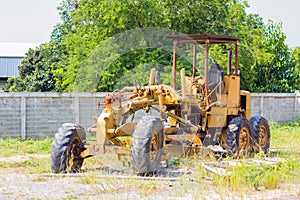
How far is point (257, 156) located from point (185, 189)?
379 cm

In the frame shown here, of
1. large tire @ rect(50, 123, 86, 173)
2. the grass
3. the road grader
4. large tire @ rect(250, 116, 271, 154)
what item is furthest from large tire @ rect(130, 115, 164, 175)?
the grass

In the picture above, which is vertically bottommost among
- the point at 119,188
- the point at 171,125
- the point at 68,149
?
the point at 119,188

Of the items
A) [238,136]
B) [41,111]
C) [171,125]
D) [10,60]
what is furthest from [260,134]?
[10,60]

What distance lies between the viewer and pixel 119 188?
10.0 meters

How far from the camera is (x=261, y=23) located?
36.2 metres

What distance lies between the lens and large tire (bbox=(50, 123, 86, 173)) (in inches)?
483

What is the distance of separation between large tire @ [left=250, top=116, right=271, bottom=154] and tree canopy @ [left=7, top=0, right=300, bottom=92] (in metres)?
4.33

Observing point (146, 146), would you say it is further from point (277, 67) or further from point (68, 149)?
point (277, 67)

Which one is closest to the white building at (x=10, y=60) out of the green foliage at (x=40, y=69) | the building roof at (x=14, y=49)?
the building roof at (x=14, y=49)

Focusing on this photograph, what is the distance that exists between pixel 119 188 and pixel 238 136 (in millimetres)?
4886

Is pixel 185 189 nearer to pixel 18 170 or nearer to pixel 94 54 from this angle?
pixel 18 170

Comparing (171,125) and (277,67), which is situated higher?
(277,67)

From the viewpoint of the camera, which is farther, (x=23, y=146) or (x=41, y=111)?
(x=41, y=111)

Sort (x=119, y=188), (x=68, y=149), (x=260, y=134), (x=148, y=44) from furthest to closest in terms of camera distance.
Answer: (x=148, y=44) < (x=260, y=134) < (x=68, y=149) < (x=119, y=188)
